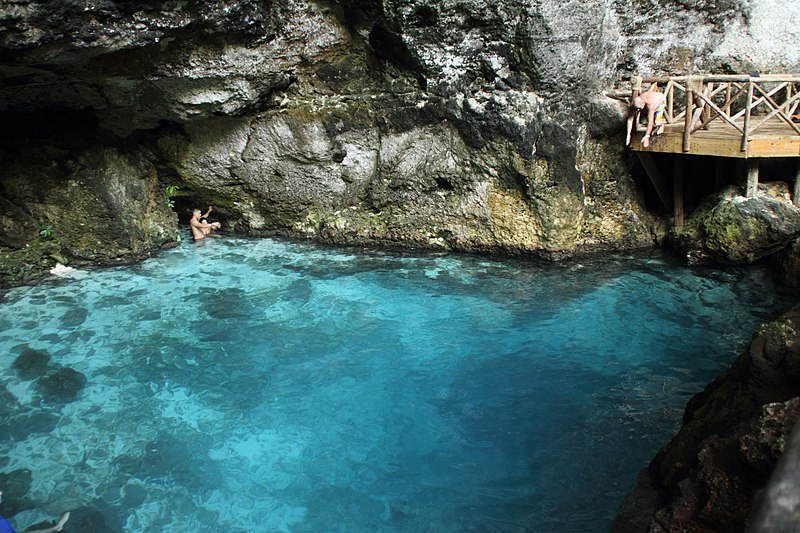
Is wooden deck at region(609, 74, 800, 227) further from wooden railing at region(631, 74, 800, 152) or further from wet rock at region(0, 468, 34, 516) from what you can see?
wet rock at region(0, 468, 34, 516)

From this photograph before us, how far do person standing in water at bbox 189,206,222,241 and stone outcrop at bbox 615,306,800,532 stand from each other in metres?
9.74

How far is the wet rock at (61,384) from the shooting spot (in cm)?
715

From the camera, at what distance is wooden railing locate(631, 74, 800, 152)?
29.1ft

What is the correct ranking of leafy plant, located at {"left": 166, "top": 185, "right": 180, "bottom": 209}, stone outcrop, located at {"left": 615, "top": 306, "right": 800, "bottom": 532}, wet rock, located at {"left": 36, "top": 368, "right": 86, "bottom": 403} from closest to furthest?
stone outcrop, located at {"left": 615, "top": 306, "right": 800, "bottom": 532}
wet rock, located at {"left": 36, "top": 368, "right": 86, "bottom": 403}
leafy plant, located at {"left": 166, "top": 185, "right": 180, "bottom": 209}

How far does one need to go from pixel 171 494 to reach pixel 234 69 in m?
6.86

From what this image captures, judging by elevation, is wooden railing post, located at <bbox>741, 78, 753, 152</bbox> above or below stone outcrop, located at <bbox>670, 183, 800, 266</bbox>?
above

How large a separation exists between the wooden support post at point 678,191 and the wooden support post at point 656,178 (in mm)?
234

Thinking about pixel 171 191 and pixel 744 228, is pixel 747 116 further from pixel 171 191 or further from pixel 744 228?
pixel 171 191

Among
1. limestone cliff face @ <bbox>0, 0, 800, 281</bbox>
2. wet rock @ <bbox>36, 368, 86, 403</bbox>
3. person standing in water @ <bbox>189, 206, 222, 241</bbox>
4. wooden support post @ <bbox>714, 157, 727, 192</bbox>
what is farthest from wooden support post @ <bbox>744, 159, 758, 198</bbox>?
wet rock @ <bbox>36, 368, 86, 403</bbox>

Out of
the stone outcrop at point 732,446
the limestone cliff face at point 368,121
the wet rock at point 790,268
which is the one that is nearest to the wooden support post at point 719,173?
the limestone cliff face at point 368,121

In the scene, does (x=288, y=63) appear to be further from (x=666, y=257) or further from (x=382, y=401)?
(x=666, y=257)

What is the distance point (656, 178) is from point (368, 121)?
5516 millimetres

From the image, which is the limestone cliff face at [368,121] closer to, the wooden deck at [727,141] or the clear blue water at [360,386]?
the wooden deck at [727,141]

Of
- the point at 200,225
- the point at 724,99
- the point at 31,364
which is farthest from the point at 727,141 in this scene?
the point at 31,364
